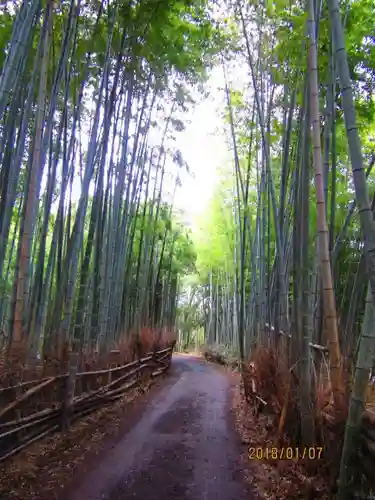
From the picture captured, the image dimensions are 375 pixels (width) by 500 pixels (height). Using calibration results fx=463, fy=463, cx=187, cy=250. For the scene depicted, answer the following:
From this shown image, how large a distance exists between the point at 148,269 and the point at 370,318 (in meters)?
7.73

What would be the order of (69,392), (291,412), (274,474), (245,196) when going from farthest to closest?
(245,196) < (69,392) < (291,412) < (274,474)

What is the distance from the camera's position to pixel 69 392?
3.78 meters

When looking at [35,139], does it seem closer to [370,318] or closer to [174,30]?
[174,30]

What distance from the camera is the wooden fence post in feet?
12.2

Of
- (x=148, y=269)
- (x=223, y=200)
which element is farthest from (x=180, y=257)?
(x=148, y=269)

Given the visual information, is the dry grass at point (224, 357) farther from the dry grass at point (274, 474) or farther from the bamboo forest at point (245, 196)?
the dry grass at point (274, 474)

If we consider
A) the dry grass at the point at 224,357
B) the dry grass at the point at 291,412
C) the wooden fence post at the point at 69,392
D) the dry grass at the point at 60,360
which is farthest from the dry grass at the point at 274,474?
the dry grass at the point at 224,357

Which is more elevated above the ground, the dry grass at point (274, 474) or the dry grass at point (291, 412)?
the dry grass at point (291, 412)

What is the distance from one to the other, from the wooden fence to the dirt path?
0.49 metres

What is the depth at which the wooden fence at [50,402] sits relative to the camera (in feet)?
9.46
